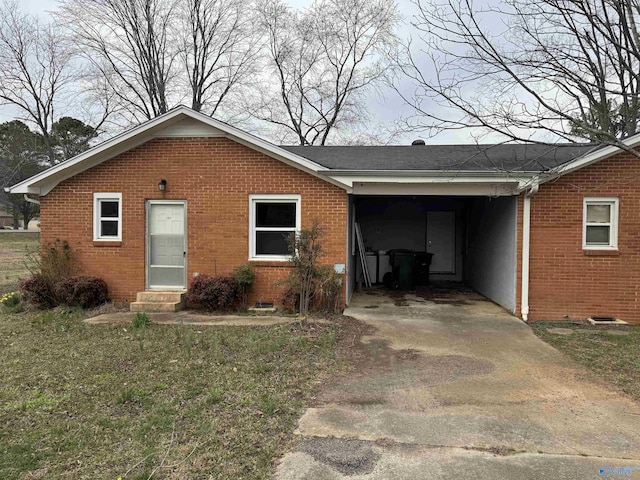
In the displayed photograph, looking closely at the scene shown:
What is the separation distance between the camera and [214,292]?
28.6 feet

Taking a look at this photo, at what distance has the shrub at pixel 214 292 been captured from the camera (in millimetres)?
8711

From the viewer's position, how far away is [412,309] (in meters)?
9.23

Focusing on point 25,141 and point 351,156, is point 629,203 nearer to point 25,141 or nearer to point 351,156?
point 351,156

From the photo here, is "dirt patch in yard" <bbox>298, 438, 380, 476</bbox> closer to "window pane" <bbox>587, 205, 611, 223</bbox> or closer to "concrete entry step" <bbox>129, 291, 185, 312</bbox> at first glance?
"concrete entry step" <bbox>129, 291, 185, 312</bbox>

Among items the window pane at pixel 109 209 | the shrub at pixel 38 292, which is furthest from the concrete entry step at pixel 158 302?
the window pane at pixel 109 209

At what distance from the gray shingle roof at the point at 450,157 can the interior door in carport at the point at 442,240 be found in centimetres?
255

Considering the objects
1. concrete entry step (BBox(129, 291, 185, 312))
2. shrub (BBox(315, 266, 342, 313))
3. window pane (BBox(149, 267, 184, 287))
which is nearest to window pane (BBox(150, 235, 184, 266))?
window pane (BBox(149, 267, 184, 287))

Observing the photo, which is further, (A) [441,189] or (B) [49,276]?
(B) [49,276]

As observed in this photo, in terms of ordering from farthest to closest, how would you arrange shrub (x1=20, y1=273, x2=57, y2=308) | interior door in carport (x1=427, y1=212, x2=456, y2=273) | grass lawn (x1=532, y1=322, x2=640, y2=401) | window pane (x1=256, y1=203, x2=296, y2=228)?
interior door in carport (x1=427, y1=212, x2=456, y2=273), window pane (x1=256, y1=203, x2=296, y2=228), shrub (x1=20, y1=273, x2=57, y2=308), grass lawn (x1=532, y1=322, x2=640, y2=401)

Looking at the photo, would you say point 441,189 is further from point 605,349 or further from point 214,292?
point 214,292

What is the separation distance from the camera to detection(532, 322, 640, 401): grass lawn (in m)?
5.22

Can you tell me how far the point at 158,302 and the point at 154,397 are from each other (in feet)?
15.8

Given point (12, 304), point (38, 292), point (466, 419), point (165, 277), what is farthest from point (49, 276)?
point (466, 419)

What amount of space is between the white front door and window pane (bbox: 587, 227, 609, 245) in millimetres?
8320
